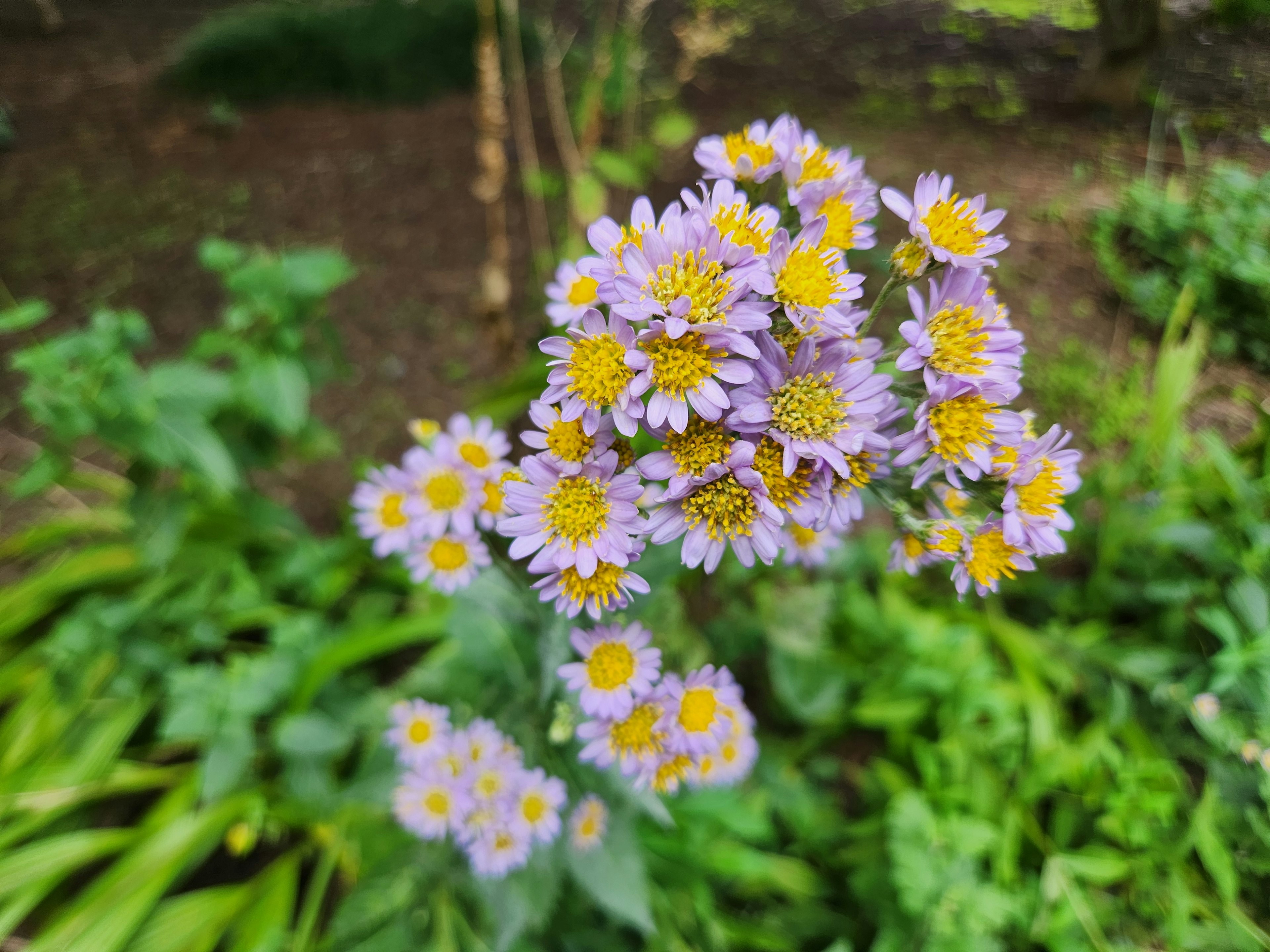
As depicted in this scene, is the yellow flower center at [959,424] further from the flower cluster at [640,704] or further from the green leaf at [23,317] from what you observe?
the green leaf at [23,317]

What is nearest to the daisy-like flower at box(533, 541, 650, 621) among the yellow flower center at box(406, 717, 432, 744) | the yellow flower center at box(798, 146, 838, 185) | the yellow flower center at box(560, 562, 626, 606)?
the yellow flower center at box(560, 562, 626, 606)

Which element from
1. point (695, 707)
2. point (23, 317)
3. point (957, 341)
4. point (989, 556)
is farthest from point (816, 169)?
point (23, 317)

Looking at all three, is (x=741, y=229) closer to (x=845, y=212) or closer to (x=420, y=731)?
(x=845, y=212)

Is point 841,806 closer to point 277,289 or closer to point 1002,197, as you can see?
point 1002,197

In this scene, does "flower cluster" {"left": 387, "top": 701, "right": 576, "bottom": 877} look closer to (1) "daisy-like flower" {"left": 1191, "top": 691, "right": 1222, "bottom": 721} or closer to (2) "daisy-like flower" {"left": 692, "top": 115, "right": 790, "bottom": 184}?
(2) "daisy-like flower" {"left": 692, "top": 115, "right": 790, "bottom": 184}

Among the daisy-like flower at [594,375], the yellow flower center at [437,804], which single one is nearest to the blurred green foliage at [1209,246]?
the daisy-like flower at [594,375]

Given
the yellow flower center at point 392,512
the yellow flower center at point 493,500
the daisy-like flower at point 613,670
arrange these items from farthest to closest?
the yellow flower center at point 392,512 < the yellow flower center at point 493,500 < the daisy-like flower at point 613,670

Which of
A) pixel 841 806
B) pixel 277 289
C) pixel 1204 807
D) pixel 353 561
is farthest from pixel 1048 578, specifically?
pixel 277 289

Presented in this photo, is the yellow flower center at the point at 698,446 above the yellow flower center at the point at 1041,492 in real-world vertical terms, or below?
above
